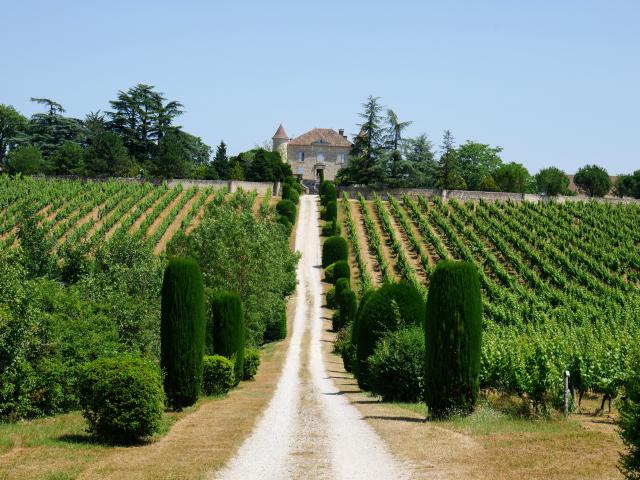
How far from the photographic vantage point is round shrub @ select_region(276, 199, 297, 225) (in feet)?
233

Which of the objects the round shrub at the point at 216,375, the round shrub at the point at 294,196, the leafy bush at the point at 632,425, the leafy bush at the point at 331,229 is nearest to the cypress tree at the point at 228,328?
the round shrub at the point at 216,375

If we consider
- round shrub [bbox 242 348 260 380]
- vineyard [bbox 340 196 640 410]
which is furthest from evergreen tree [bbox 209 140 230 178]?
round shrub [bbox 242 348 260 380]

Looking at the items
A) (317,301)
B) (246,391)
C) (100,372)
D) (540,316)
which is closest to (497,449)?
(100,372)

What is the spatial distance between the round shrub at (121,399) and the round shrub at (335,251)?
1835 inches

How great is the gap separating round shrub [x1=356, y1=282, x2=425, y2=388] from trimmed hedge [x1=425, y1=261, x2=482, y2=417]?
5.21 meters

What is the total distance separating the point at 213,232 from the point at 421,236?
35468 millimetres

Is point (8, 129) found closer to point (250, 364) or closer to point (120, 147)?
point (120, 147)

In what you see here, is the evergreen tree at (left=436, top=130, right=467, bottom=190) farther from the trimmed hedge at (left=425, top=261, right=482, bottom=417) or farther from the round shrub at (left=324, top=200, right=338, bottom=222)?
the trimmed hedge at (left=425, top=261, right=482, bottom=417)

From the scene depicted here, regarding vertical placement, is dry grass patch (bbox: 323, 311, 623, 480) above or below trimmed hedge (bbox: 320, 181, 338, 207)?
below

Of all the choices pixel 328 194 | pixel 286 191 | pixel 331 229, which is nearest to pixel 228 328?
pixel 331 229

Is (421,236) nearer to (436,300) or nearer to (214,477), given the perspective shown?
(436,300)

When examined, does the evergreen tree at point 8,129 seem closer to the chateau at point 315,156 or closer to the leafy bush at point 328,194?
the chateau at point 315,156

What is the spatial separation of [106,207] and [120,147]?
1705 centimetres

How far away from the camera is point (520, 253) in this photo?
64.5 m
